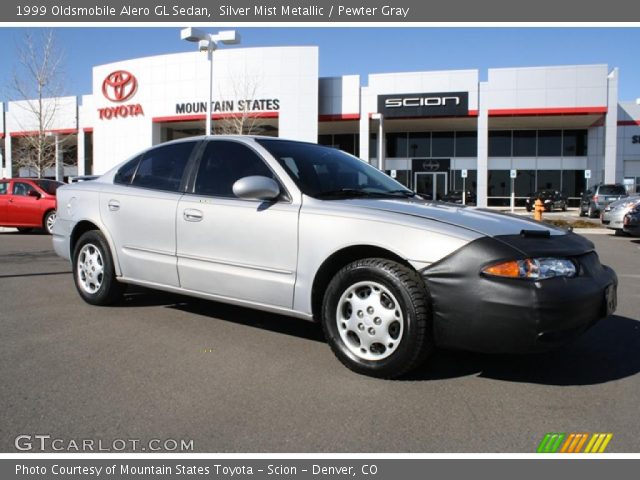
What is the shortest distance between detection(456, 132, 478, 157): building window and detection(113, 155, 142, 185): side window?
3161cm

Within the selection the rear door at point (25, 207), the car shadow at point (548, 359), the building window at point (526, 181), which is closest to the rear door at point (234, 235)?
the car shadow at point (548, 359)

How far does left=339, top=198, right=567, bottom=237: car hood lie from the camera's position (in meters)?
3.44

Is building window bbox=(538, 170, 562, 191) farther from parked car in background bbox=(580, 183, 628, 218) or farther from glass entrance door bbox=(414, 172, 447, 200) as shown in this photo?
parked car in background bbox=(580, 183, 628, 218)

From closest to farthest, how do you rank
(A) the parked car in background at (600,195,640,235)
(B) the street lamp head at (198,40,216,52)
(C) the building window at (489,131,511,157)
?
1. (A) the parked car in background at (600,195,640,235)
2. (B) the street lamp head at (198,40,216,52)
3. (C) the building window at (489,131,511,157)

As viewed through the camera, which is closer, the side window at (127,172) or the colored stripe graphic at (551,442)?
the colored stripe graphic at (551,442)

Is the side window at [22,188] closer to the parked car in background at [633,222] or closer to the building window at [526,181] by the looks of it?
the parked car in background at [633,222]

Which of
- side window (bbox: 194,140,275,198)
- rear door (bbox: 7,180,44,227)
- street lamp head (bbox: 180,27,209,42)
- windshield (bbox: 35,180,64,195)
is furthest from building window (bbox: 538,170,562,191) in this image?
side window (bbox: 194,140,275,198)

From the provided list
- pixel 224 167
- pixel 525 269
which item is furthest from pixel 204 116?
pixel 525 269

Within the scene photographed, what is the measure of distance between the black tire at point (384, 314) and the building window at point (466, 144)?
3289 cm

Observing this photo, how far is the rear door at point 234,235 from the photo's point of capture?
13.0 ft

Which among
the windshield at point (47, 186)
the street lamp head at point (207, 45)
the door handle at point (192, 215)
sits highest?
the street lamp head at point (207, 45)

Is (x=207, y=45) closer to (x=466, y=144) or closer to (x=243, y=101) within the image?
(x=243, y=101)

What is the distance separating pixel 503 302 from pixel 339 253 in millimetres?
1133

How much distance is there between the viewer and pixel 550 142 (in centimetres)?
3453
